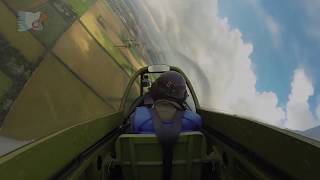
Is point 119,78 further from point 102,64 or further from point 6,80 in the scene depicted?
point 6,80

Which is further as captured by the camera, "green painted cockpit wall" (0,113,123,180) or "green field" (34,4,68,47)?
"green field" (34,4,68,47)

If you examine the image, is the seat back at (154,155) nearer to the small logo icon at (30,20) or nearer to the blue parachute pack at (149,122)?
the blue parachute pack at (149,122)

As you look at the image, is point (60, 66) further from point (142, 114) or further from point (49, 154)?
point (49, 154)

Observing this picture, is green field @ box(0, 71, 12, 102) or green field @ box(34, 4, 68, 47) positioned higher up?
green field @ box(34, 4, 68, 47)

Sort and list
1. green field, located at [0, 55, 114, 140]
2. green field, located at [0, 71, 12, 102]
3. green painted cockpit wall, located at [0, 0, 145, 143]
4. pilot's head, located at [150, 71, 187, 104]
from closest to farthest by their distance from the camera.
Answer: pilot's head, located at [150, 71, 187, 104] < green field, located at [0, 55, 114, 140] < green field, located at [0, 71, 12, 102] < green painted cockpit wall, located at [0, 0, 145, 143]

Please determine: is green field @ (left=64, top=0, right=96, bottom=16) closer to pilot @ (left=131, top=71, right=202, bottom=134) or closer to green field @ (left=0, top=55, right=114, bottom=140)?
green field @ (left=0, top=55, right=114, bottom=140)

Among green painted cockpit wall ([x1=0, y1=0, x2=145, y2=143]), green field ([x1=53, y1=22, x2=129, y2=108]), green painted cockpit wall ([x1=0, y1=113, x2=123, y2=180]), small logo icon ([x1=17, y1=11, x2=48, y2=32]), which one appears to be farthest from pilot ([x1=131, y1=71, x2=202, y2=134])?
green field ([x1=53, y1=22, x2=129, y2=108])

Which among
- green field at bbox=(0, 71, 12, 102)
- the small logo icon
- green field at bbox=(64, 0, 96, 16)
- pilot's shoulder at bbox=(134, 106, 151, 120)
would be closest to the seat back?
pilot's shoulder at bbox=(134, 106, 151, 120)

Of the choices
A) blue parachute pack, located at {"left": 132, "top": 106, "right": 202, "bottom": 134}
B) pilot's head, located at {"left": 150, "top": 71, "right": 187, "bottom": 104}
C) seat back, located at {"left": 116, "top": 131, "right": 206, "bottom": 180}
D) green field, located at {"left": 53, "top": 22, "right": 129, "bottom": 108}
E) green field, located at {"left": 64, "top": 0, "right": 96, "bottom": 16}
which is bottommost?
seat back, located at {"left": 116, "top": 131, "right": 206, "bottom": 180}

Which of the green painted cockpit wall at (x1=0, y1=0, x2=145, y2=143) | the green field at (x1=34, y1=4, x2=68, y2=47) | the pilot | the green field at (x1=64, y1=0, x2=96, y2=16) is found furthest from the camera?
the green field at (x1=64, y1=0, x2=96, y2=16)
